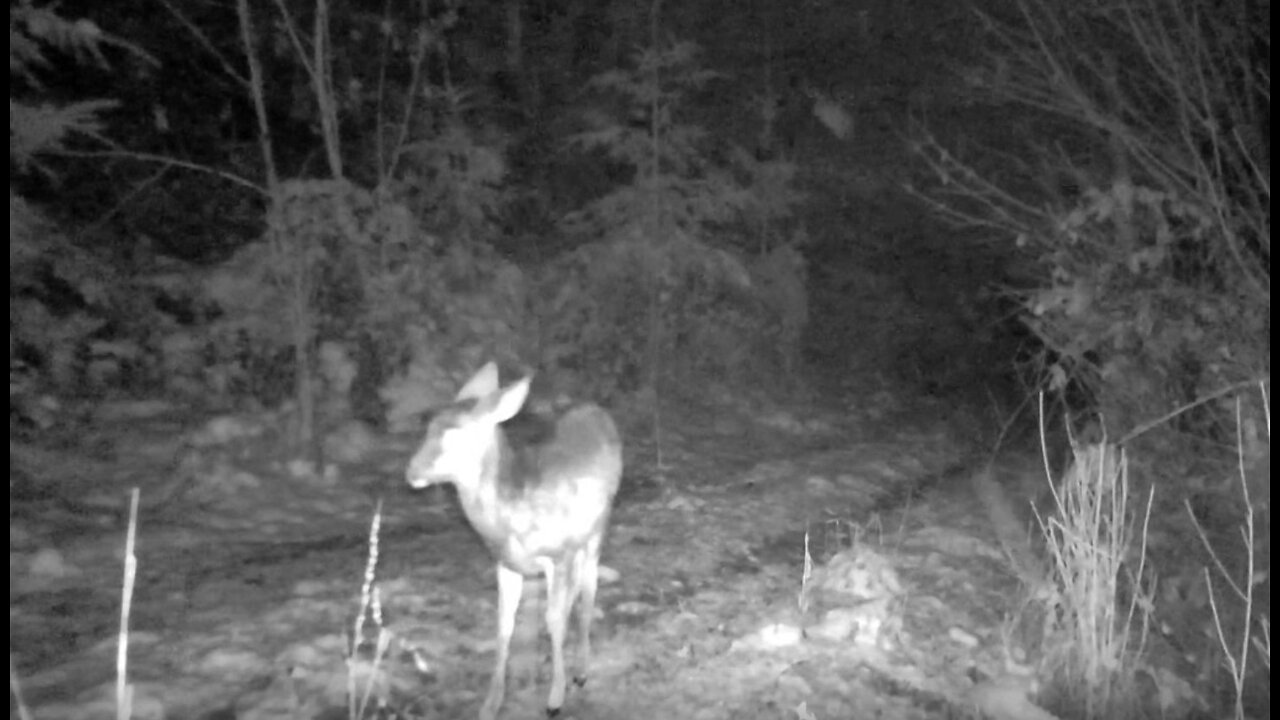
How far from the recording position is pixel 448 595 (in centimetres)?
693

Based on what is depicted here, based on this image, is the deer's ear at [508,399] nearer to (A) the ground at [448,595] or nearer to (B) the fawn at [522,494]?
(B) the fawn at [522,494]

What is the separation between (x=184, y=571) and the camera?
6973 mm

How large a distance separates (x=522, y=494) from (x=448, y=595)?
202 centimetres

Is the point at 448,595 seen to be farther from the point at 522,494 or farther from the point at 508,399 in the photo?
the point at 508,399

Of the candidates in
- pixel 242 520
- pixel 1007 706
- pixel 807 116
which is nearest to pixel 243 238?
pixel 242 520

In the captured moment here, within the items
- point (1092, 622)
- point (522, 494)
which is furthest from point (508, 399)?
point (1092, 622)

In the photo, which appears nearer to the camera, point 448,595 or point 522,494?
point 522,494

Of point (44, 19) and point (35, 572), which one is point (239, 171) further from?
point (35, 572)

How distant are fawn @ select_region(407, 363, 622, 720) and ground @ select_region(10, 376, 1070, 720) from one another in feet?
1.44

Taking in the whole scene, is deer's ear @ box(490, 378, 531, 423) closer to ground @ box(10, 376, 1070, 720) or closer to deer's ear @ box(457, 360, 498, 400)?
deer's ear @ box(457, 360, 498, 400)

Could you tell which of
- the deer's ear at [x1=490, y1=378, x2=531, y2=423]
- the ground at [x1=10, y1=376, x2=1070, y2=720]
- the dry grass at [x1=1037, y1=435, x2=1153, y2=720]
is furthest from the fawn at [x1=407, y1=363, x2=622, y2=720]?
the dry grass at [x1=1037, y1=435, x2=1153, y2=720]

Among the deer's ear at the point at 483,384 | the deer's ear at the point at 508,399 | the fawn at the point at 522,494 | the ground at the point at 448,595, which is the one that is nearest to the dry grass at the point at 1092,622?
the ground at the point at 448,595

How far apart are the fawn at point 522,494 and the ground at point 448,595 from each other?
0.44 meters

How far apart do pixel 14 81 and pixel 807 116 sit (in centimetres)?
1318
